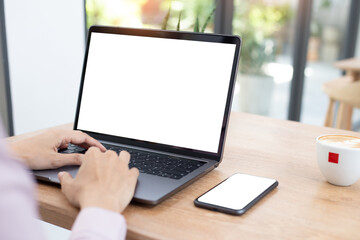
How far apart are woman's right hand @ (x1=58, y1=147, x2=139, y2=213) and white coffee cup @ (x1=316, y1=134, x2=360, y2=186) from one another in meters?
0.34

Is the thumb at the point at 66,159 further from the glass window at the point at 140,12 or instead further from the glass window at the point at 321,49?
the glass window at the point at 321,49

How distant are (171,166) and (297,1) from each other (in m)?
2.58

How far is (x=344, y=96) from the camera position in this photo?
7.13ft

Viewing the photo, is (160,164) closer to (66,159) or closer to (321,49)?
(66,159)

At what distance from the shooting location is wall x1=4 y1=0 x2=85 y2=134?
1529 mm

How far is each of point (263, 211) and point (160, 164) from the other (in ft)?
0.76

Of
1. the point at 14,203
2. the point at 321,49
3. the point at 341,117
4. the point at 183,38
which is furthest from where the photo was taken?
the point at 321,49

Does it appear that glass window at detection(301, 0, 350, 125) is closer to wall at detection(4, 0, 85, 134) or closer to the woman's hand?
wall at detection(4, 0, 85, 134)

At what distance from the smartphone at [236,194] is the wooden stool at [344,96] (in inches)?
59.8

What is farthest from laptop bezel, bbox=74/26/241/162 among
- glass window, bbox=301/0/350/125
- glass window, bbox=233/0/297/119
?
glass window, bbox=301/0/350/125

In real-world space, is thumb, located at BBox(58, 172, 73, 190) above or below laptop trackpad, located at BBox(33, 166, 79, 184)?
above

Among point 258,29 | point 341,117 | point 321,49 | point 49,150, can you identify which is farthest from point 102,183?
point 321,49

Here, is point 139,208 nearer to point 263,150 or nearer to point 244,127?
point 263,150

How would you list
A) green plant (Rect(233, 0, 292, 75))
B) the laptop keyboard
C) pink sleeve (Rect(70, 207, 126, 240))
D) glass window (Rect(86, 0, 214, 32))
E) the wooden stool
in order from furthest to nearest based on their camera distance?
1. green plant (Rect(233, 0, 292, 75))
2. glass window (Rect(86, 0, 214, 32))
3. the wooden stool
4. the laptop keyboard
5. pink sleeve (Rect(70, 207, 126, 240))
